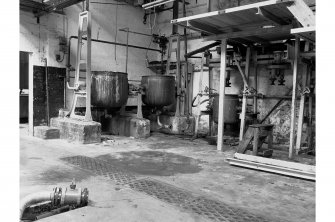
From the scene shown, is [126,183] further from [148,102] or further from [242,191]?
[148,102]

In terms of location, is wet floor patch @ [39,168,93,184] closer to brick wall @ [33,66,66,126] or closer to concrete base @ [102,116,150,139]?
concrete base @ [102,116,150,139]

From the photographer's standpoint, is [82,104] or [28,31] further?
[82,104]

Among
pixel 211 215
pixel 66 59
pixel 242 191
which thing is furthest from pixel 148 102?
pixel 211 215

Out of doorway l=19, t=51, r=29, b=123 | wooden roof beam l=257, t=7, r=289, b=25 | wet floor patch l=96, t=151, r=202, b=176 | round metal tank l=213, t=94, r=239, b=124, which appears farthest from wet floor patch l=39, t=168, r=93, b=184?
doorway l=19, t=51, r=29, b=123

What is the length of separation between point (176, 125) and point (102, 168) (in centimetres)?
398

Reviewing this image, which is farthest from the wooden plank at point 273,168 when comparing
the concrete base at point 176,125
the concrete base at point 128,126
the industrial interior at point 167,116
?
the concrete base at point 176,125

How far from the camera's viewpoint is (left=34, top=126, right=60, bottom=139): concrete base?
660 centimetres

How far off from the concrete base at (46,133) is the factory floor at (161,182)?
31 cm

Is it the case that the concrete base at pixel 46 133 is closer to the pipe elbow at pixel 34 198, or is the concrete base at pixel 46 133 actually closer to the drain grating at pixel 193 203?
the drain grating at pixel 193 203

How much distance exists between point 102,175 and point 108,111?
172 inches

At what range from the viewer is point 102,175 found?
399 cm

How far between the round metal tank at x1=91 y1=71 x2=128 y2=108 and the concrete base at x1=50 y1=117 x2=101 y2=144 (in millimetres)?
798

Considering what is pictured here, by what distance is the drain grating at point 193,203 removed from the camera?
2.77 meters

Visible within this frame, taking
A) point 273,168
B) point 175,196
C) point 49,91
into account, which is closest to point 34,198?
point 175,196
